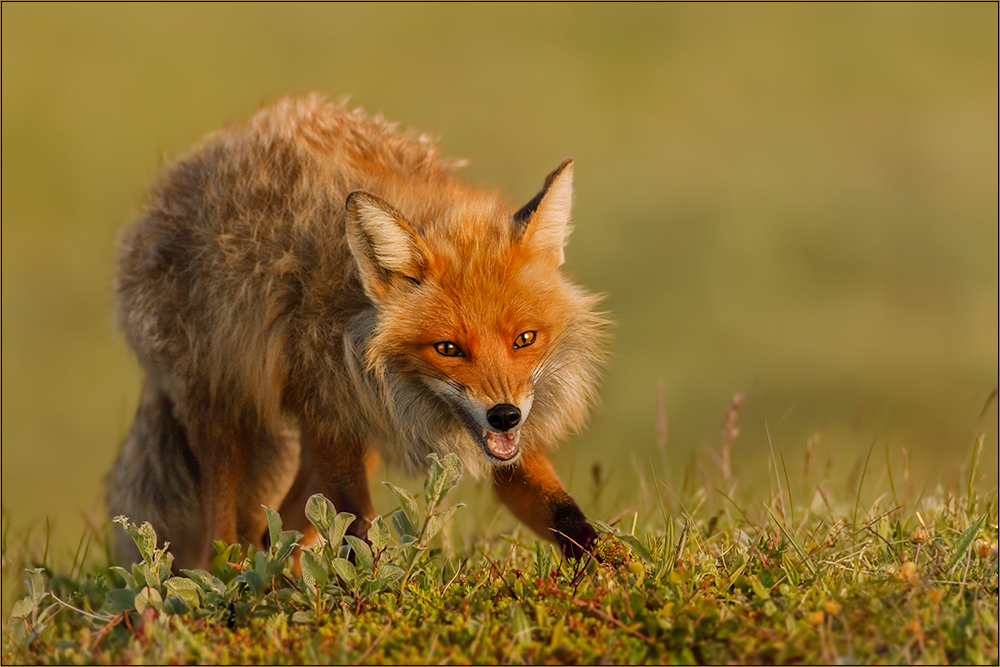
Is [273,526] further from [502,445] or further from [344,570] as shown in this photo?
[502,445]

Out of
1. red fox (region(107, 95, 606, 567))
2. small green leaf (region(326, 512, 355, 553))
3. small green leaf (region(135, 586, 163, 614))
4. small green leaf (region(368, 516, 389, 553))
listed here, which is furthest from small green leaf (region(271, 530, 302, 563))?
red fox (region(107, 95, 606, 567))

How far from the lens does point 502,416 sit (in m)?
3.68

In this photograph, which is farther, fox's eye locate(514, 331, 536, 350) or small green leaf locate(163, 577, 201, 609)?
fox's eye locate(514, 331, 536, 350)

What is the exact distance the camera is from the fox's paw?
375 centimetres

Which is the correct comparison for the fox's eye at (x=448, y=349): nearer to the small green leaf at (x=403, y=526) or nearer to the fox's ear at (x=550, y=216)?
the fox's ear at (x=550, y=216)

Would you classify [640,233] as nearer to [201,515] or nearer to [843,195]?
[843,195]

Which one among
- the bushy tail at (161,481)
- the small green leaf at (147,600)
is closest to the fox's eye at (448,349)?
the small green leaf at (147,600)

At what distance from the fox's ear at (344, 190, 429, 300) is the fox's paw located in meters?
1.00

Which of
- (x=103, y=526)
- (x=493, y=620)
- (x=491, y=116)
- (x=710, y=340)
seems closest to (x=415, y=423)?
(x=493, y=620)

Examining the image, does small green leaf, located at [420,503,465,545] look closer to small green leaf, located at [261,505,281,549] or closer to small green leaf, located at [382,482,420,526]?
small green leaf, located at [382,482,420,526]

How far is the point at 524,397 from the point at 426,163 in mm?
1521

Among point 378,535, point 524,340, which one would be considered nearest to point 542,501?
point 524,340

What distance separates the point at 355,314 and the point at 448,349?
1.40ft

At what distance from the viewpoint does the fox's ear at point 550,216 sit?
4086mm
